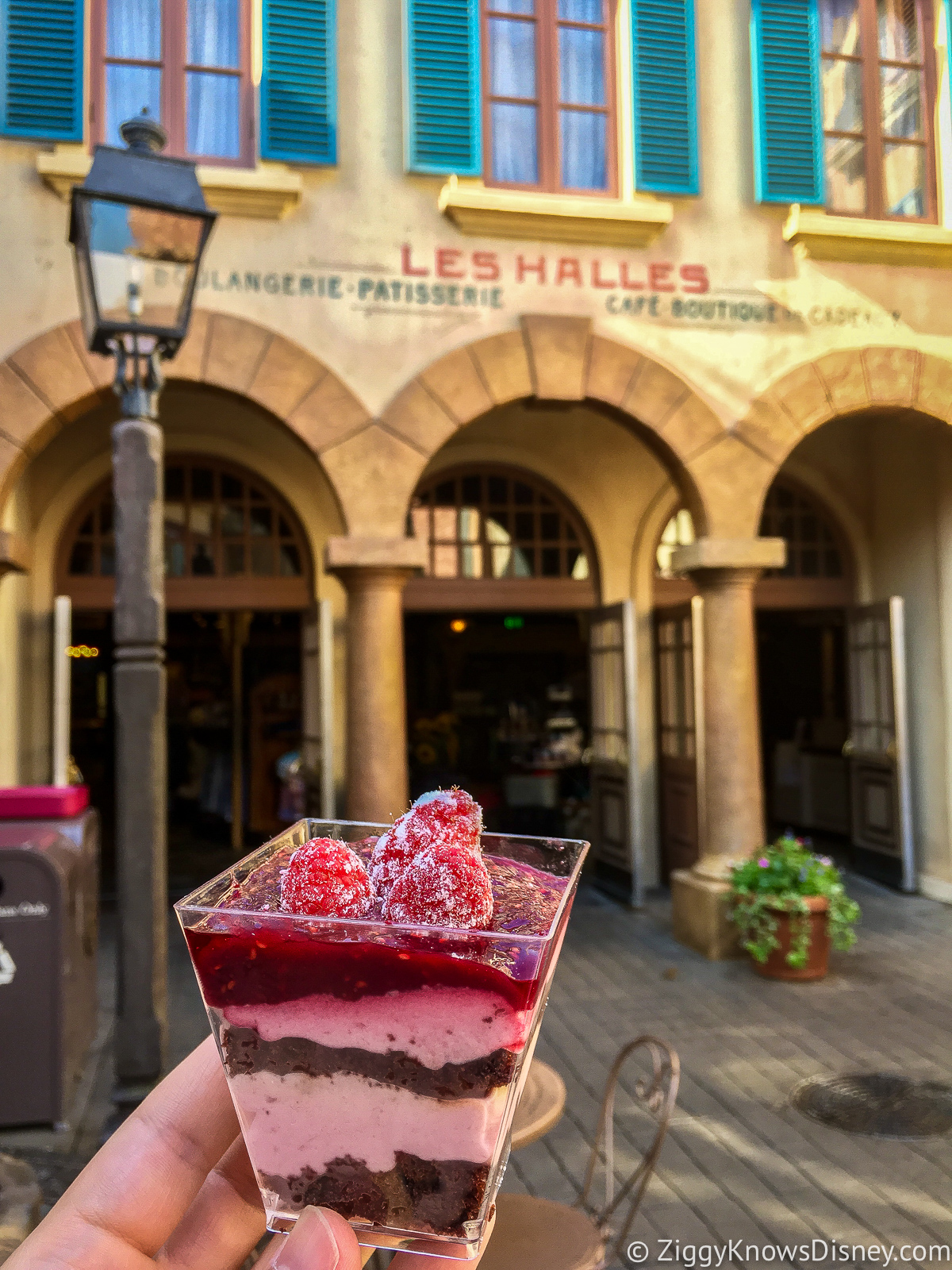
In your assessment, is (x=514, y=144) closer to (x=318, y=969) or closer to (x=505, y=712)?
(x=318, y=969)

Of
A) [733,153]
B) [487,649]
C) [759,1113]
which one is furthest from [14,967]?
[487,649]

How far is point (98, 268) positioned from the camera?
370 cm

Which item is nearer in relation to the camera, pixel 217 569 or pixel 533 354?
pixel 533 354

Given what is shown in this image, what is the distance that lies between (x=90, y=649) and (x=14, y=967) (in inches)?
287

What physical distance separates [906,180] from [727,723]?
170 inches

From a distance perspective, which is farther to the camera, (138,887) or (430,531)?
(430,531)

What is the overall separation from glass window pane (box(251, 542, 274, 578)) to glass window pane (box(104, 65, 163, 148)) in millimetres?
3203

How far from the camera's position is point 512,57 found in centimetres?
700

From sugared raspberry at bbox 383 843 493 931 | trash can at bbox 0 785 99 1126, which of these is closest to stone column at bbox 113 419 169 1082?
trash can at bbox 0 785 99 1126

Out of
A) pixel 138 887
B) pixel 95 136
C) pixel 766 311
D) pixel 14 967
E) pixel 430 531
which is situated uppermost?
pixel 95 136

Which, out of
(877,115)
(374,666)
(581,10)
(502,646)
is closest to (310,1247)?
(374,666)

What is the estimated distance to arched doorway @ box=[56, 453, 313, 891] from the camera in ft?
26.9

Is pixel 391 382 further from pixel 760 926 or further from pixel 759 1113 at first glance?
pixel 759 1113

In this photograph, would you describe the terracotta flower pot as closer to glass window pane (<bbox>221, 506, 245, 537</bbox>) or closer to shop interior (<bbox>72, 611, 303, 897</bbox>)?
shop interior (<bbox>72, 611, 303, 897</bbox>)
